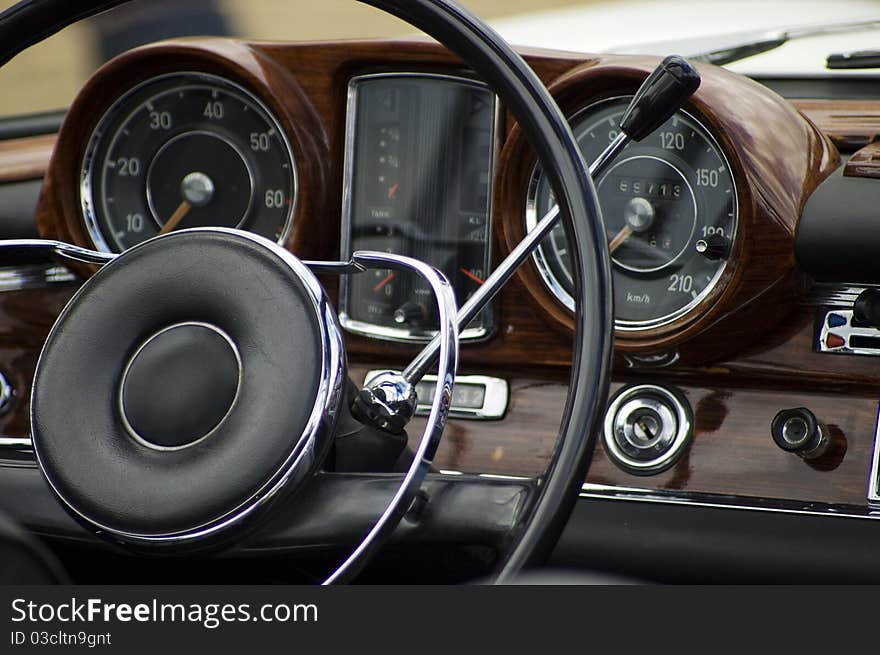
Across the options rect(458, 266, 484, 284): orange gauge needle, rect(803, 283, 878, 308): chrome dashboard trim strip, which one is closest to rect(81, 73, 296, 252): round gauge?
rect(458, 266, 484, 284): orange gauge needle

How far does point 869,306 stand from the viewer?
157cm

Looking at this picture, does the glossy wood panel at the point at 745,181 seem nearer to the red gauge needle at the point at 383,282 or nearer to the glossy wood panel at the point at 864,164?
the glossy wood panel at the point at 864,164

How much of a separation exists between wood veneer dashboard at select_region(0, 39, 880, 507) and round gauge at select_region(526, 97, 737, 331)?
0.03 m

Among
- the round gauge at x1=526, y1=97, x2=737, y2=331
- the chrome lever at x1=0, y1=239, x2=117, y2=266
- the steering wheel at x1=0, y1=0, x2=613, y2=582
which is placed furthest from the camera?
the round gauge at x1=526, y1=97, x2=737, y2=331

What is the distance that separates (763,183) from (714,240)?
0.12m

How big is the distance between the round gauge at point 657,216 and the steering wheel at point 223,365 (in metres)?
0.60

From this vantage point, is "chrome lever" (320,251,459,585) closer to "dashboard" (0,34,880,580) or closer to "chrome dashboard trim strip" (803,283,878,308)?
"dashboard" (0,34,880,580)

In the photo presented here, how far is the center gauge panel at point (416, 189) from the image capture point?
1.80m

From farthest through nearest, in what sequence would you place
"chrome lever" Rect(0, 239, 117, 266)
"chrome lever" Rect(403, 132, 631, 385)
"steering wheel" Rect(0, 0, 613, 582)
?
"chrome lever" Rect(0, 239, 117, 266)
"chrome lever" Rect(403, 132, 631, 385)
"steering wheel" Rect(0, 0, 613, 582)

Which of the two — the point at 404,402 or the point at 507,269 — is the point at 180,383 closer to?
the point at 404,402

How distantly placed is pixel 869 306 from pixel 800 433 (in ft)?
0.69

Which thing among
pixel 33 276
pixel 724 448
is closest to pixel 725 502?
pixel 724 448

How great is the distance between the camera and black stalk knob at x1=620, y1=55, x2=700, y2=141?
1130mm

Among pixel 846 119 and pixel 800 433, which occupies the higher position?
pixel 846 119
